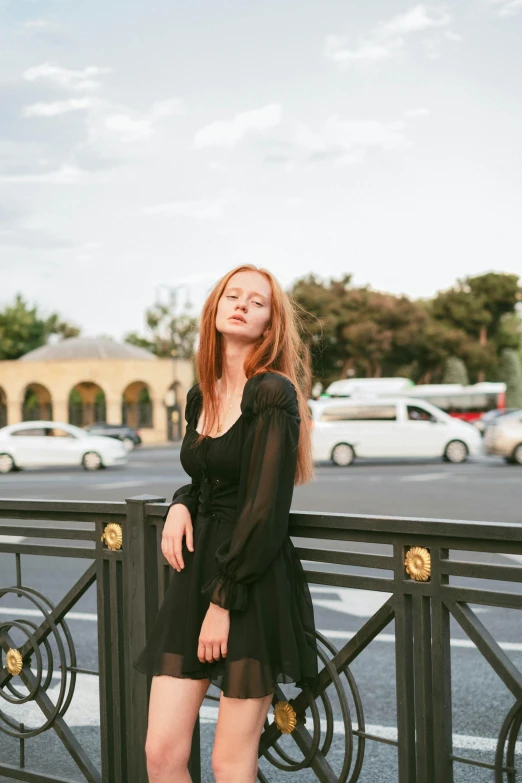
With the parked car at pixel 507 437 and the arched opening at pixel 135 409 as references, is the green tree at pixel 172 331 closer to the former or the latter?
the arched opening at pixel 135 409

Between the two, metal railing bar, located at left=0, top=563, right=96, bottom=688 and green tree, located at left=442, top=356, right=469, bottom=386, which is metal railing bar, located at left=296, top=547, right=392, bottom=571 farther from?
green tree, located at left=442, top=356, right=469, bottom=386

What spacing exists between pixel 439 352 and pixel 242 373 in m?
63.7

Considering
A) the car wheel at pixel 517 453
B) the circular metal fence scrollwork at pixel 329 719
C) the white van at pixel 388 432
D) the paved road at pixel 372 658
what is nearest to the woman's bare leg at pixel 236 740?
the circular metal fence scrollwork at pixel 329 719

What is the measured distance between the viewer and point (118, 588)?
2871 millimetres

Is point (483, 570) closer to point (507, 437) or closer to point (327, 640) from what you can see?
point (327, 640)

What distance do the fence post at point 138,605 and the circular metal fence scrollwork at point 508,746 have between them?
1.09 metres

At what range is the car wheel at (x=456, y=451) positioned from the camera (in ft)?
83.7

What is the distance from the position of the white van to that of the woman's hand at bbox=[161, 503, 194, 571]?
22.7 metres

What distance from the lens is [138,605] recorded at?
110 inches

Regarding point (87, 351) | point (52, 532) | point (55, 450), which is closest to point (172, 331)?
point (87, 351)

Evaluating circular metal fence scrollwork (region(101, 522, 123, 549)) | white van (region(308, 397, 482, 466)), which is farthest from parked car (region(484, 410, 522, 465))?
circular metal fence scrollwork (region(101, 522, 123, 549))

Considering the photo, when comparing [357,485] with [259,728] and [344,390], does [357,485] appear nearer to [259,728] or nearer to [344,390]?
[259,728]

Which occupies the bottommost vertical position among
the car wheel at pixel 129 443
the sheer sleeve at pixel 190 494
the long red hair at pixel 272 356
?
the car wheel at pixel 129 443

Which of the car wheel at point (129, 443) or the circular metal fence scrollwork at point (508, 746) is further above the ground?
the circular metal fence scrollwork at point (508, 746)
